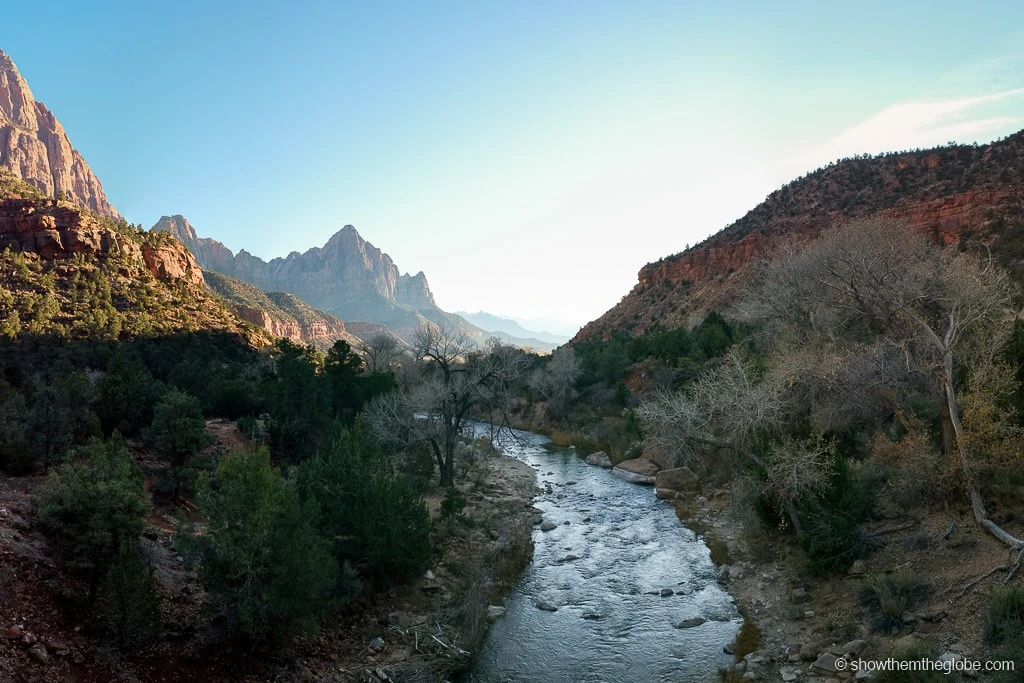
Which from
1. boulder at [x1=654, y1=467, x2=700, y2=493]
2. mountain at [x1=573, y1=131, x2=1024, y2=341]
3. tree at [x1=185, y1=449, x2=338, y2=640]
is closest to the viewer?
tree at [x1=185, y1=449, x2=338, y2=640]

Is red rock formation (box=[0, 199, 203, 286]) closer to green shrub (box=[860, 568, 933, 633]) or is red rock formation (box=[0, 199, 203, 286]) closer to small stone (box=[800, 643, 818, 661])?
small stone (box=[800, 643, 818, 661])

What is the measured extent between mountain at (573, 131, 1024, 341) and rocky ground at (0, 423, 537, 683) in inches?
1302

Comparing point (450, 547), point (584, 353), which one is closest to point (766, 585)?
point (450, 547)

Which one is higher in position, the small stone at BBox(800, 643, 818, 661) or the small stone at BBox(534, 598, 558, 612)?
the small stone at BBox(800, 643, 818, 661)

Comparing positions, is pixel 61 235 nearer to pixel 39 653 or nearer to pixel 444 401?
pixel 444 401

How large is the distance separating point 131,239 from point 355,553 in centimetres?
4798

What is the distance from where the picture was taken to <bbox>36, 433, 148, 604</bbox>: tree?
28.7 ft

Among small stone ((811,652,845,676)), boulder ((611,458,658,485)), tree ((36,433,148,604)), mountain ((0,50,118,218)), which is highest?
mountain ((0,50,118,218))

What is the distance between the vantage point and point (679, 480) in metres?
24.0

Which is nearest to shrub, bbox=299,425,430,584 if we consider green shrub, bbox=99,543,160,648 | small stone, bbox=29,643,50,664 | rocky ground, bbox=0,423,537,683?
rocky ground, bbox=0,423,537,683

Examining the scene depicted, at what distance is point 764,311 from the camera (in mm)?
27953

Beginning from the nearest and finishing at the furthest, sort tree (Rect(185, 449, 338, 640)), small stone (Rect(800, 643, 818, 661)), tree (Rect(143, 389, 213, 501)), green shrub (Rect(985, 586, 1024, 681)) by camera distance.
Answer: green shrub (Rect(985, 586, 1024, 681)) < tree (Rect(185, 449, 338, 640)) < small stone (Rect(800, 643, 818, 661)) < tree (Rect(143, 389, 213, 501))

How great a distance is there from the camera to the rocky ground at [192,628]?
7.60m

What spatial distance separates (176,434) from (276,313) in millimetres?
82173
